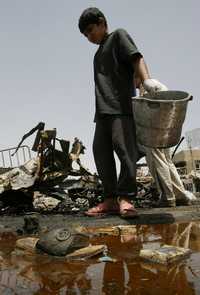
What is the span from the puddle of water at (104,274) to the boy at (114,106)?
1.04m

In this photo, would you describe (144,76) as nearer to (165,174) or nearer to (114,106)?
(114,106)

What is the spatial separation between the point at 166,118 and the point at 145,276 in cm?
159

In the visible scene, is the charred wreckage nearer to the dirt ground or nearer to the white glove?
the dirt ground

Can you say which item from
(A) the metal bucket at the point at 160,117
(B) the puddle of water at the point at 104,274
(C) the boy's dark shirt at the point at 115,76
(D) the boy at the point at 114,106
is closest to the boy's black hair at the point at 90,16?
(D) the boy at the point at 114,106

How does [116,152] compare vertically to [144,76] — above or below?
below

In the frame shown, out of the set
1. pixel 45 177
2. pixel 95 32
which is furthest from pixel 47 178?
pixel 95 32

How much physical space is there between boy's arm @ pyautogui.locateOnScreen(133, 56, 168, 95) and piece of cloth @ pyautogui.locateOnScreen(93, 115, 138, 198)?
38cm

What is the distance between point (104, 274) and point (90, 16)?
251 centimetres

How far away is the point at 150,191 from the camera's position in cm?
585

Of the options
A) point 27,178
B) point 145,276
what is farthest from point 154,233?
point 27,178

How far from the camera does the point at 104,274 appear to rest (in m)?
1.73

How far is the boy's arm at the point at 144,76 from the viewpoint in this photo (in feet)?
10.6

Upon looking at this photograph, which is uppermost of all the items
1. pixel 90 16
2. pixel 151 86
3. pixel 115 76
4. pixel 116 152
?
pixel 90 16

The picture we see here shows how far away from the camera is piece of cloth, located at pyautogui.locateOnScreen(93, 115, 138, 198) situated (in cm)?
348
